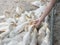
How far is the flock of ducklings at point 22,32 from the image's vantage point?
219cm

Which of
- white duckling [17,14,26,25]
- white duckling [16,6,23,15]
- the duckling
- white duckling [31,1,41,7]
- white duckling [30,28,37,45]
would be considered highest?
white duckling [31,1,41,7]

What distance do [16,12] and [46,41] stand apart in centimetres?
99

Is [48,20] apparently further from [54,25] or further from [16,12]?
[16,12]

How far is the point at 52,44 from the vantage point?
2.04m

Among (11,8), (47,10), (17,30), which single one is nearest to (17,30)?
(17,30)

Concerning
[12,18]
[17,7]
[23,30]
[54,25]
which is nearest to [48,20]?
[54,25]

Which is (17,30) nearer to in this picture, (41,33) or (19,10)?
(41,33)

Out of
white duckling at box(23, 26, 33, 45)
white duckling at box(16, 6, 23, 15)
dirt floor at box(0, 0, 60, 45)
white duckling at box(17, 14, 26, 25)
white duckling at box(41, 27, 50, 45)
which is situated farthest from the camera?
white duckling at box(16, 6, 23, 15)

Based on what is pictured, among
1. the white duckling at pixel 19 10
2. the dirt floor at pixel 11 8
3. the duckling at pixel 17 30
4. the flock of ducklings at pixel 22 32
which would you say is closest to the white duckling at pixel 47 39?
the flock of ducklings at pixel 22 32

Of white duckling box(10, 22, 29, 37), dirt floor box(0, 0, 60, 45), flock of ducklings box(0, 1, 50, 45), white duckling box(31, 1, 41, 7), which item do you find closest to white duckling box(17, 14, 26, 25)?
flock of ducklings box(0, 1, 50, 45)

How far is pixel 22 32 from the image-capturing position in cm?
238

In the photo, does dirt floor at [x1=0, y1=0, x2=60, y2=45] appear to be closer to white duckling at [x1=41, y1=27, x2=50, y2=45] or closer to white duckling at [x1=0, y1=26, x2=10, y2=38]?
white duckling at [x1=41, y1=27, x2=50, y2=45]

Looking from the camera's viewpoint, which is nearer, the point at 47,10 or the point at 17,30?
the point at 47,10

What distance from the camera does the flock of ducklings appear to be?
7.19 feet
